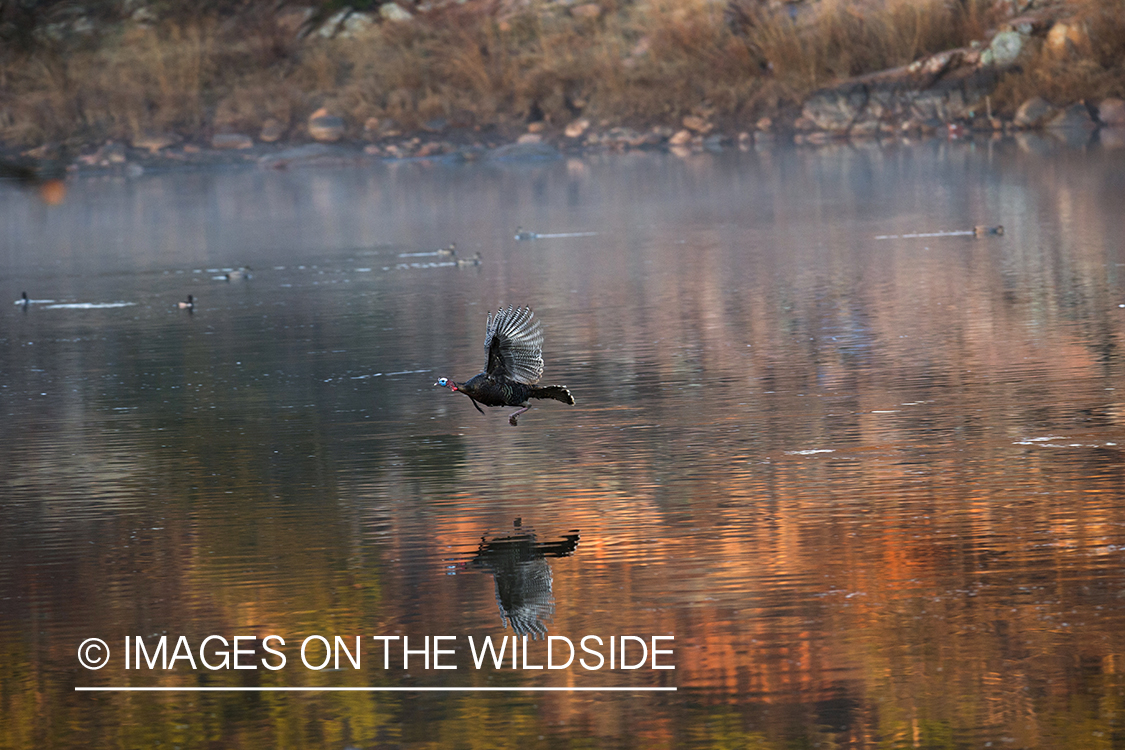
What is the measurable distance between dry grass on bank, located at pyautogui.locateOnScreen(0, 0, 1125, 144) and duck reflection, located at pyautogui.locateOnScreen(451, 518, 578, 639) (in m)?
44.6

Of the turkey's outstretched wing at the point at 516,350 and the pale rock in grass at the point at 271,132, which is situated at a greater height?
the pale rock in grass at the point at 271,132

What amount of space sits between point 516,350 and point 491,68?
163ft

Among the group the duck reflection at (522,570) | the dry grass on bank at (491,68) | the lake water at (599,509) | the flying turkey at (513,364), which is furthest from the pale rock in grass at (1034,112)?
the duck reflection at (522,570)

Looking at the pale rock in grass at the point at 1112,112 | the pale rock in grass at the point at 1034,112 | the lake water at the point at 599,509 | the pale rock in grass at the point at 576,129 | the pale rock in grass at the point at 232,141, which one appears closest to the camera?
the lake water at the point at 599,509

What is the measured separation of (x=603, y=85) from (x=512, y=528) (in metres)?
47.9

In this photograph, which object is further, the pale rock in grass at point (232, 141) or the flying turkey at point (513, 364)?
the pale rock in grass at point (232, 141)

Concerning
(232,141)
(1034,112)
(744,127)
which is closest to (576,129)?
(744,127)

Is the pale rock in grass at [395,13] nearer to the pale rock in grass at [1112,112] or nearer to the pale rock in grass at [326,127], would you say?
the pale rock in grass at [326,127]

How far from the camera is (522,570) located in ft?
29.9

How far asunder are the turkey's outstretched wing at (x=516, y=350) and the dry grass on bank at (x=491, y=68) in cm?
4364

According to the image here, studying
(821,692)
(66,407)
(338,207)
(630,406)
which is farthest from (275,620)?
(338,207)

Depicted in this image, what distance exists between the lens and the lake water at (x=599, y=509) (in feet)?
24.4

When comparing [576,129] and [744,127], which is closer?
[744,127]

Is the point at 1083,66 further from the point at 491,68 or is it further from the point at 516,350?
the point at 516,350
